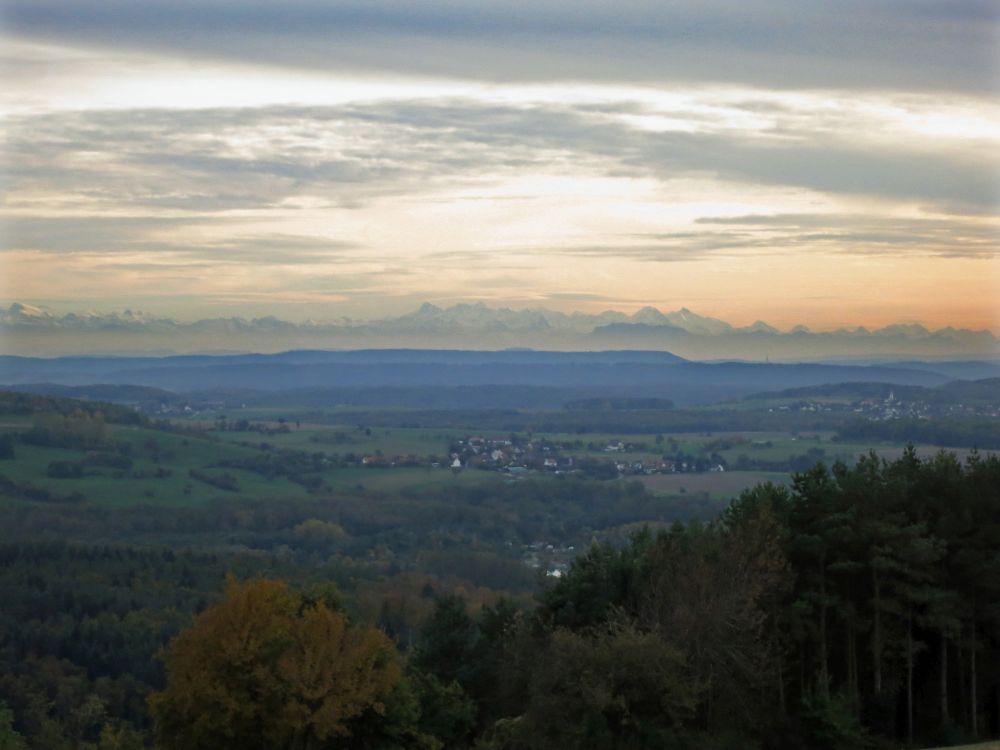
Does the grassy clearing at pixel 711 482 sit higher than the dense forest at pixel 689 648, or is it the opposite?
the dense forest at pixel 689 648

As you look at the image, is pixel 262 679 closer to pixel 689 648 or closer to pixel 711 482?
pixel 689 648

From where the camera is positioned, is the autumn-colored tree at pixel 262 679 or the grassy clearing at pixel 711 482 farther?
the grassy clearing at pixel 711 482

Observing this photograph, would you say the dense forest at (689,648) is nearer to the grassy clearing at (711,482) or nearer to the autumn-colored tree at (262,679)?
the autumn-colored tree at (262,679)

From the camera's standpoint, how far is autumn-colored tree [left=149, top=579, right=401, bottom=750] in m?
31.3

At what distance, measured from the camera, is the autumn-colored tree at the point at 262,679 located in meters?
31.3

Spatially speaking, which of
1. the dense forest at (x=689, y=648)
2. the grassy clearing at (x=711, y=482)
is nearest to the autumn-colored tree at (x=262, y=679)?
the dense forest at (x=689, y=648)

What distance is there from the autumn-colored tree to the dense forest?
2.2 inches

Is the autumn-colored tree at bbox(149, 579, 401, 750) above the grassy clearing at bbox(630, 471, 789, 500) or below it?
above

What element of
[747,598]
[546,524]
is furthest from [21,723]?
[546,524]

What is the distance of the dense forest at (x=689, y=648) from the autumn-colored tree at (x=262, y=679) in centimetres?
6

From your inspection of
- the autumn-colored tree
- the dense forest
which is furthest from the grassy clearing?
the autumn-colored tree

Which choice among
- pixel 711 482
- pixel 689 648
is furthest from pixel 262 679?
pixel 711 482

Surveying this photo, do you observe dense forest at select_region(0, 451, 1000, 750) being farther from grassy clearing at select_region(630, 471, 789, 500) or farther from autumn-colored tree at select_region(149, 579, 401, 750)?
grassy clearing at select_region(630, 471, 789, 500)

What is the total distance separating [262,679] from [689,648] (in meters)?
11.4
